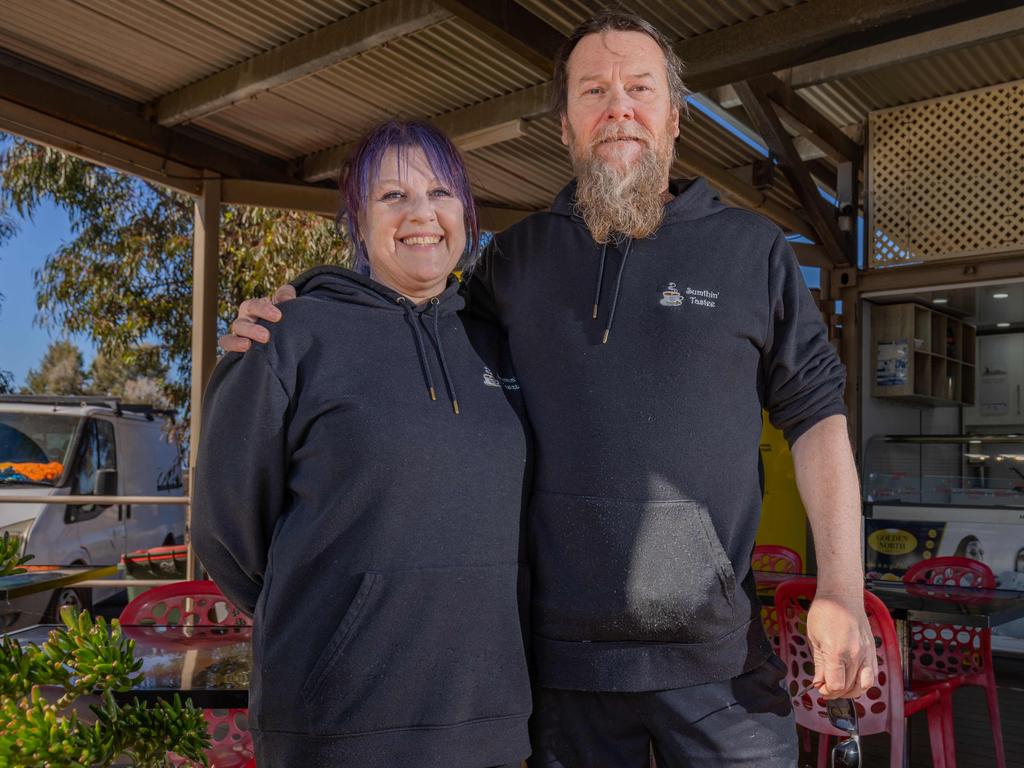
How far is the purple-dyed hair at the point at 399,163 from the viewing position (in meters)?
1.76

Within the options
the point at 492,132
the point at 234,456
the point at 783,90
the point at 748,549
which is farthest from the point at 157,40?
the point at 748,549

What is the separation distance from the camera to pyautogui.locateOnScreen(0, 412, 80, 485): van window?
8195mm

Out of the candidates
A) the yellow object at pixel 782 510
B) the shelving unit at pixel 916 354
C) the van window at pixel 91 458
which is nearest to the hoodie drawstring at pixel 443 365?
the yellow object at pixel 782 510

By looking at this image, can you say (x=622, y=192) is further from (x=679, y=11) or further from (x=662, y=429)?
(x=679, y=11)

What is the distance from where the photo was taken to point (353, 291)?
1648 mm

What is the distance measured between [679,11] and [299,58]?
6.26 feet

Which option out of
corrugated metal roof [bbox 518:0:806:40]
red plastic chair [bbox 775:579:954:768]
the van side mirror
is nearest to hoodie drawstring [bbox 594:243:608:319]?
red plastic chair [bbox 775:579:954:768]

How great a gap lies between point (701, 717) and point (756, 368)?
1.88 feet

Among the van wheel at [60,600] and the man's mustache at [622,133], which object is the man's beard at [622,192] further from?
the van wheel at [60,600]

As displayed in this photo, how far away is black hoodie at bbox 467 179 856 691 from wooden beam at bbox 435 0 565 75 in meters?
2.61

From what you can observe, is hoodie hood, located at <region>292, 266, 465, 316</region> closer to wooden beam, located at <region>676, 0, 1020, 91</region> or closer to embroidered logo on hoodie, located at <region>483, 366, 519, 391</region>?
embroidered logo on hoodie, located at <region>483, 366, 519, 391</region>

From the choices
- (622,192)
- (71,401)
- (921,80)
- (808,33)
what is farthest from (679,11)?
(71,401)

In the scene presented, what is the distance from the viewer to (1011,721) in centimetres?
543

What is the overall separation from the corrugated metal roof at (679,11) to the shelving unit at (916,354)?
3.92 m
